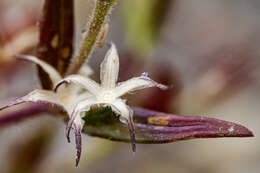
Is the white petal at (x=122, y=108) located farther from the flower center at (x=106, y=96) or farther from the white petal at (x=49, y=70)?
the white petal at (x=49, y=70)

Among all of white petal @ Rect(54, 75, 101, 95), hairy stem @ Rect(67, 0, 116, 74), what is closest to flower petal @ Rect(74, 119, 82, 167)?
white petal @ Rect(54, 75, 101, 95)

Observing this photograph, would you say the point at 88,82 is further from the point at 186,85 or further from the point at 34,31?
the point at 186,85

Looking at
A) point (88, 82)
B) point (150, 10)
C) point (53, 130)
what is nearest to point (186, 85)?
point (150, 10)

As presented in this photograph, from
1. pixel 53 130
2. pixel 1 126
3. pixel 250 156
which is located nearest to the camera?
pixel 1 126

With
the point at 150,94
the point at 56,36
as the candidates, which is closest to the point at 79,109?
the point at 56,36

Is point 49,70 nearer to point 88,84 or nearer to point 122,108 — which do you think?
point 88,84

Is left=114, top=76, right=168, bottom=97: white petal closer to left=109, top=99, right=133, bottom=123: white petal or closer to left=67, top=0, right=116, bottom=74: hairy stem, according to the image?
left=109, top=99, right=133, bottom=123: white petal
